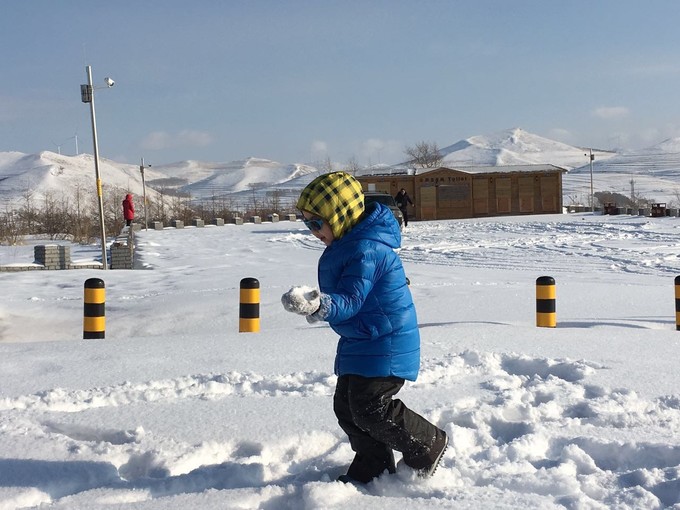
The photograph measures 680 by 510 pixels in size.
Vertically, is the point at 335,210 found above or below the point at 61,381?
above

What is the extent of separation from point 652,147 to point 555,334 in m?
187

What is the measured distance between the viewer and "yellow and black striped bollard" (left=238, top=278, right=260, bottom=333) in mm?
7695

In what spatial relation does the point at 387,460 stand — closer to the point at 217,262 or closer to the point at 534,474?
the point at 534,474

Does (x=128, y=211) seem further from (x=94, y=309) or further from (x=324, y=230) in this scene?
(x=324, y=230)

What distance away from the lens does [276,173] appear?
564 feet

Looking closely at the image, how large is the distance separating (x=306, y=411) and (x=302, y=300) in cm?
184

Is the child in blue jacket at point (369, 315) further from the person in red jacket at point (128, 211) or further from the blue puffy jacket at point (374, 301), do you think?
the person in red jacket at point (128, 211)

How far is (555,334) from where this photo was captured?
7.08m

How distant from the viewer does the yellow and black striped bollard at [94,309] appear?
24.8 ft

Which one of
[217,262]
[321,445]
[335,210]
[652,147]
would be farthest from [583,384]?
[652,147]

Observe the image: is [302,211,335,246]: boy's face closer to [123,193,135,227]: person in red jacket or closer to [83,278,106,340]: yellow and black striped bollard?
[83,278,106,340]: yellow and black striped bollard

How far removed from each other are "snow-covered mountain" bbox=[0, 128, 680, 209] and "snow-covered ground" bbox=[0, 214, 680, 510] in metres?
31.8

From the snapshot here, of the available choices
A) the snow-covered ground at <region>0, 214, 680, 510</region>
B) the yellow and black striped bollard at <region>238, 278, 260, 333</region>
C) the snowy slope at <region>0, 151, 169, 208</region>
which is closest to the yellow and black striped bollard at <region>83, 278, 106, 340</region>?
the snow-covered ground at <region>0, 214, 680, 510</region>

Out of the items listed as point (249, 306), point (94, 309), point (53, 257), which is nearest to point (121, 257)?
point (53, 257)
